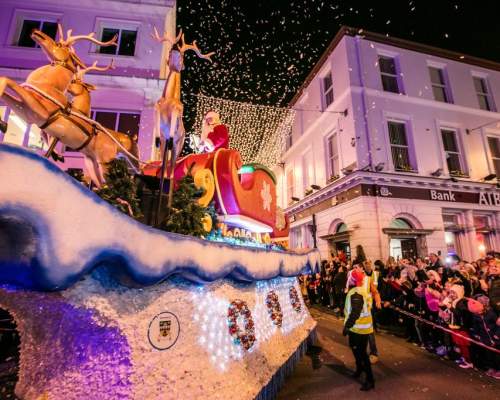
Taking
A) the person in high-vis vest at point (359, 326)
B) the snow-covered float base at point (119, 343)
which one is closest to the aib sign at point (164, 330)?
the snow-covered float base at point (119, 343)

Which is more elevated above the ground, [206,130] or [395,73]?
[395,73]

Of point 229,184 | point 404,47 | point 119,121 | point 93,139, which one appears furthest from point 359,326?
point 404,47

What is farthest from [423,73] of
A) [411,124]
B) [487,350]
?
[487,350]

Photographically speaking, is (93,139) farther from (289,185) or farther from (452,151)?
(289,185)

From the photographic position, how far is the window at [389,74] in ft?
49.1

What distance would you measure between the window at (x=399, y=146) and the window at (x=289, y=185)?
846 centimetres

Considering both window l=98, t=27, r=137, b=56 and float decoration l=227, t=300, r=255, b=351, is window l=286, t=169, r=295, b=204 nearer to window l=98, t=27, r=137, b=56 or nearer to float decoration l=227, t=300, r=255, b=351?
window l=98, t=27, r=137, b=56

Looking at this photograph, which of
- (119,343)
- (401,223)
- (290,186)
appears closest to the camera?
(119,343)

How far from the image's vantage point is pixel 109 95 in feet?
34.4

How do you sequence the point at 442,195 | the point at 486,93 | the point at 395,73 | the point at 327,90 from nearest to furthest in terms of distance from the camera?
the point at 442,195 → the point at 395,73 → the point at 486,93 → the point at 327,90

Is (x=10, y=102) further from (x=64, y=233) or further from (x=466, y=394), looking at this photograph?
(x=466, y=394)

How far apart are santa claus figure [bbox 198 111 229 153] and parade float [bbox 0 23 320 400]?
103cm

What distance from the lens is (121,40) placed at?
447 inches

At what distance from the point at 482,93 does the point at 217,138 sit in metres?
19.5
